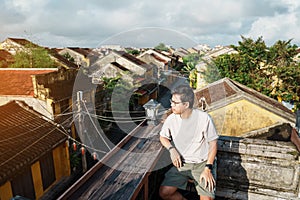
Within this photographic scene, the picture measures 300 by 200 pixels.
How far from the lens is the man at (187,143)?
2369 mm

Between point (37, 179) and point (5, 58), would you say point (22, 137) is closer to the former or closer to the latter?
point (37, 179)

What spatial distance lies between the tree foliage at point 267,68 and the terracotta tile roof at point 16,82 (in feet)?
39.0

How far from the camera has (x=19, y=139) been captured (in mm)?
7793

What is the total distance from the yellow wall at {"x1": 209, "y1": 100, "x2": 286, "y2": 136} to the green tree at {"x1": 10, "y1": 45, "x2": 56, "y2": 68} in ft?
42.1

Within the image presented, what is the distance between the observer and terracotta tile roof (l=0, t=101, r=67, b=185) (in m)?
6.67

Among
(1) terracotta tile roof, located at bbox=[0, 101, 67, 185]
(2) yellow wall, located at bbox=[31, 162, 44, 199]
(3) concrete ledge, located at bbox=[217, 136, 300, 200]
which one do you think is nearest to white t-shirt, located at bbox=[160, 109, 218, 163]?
(3) concrete ledge, located at bbox=[217, 136, 300, 200]

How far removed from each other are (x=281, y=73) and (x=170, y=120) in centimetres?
1270

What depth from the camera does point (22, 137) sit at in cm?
798

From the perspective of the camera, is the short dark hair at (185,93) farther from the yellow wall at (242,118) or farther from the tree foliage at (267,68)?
the tree foliage at (267,68)

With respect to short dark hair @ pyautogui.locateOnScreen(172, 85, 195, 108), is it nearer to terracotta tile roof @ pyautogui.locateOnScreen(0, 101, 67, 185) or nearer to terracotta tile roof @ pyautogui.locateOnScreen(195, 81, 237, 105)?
terracotta tile roof @ pyautogui.locateOnScreen(0, 101, 67, 185)

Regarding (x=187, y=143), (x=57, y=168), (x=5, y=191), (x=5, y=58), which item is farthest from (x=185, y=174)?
(x=5, y=58)

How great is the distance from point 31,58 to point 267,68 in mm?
15888

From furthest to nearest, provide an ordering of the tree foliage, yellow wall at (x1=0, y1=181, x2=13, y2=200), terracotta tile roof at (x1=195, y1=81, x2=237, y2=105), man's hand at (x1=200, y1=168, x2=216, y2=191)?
1. the tree foliage
2. terracotta tile roof at (x1=195, y1=81, x2=237, y2=105)
3. yellow wall at (x1=0, y1=181, x2=13, y2=200)
4. man's hand at (x1=200, y1=168, x2=216, y2=191)

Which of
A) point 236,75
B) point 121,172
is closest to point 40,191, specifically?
point 121,172
